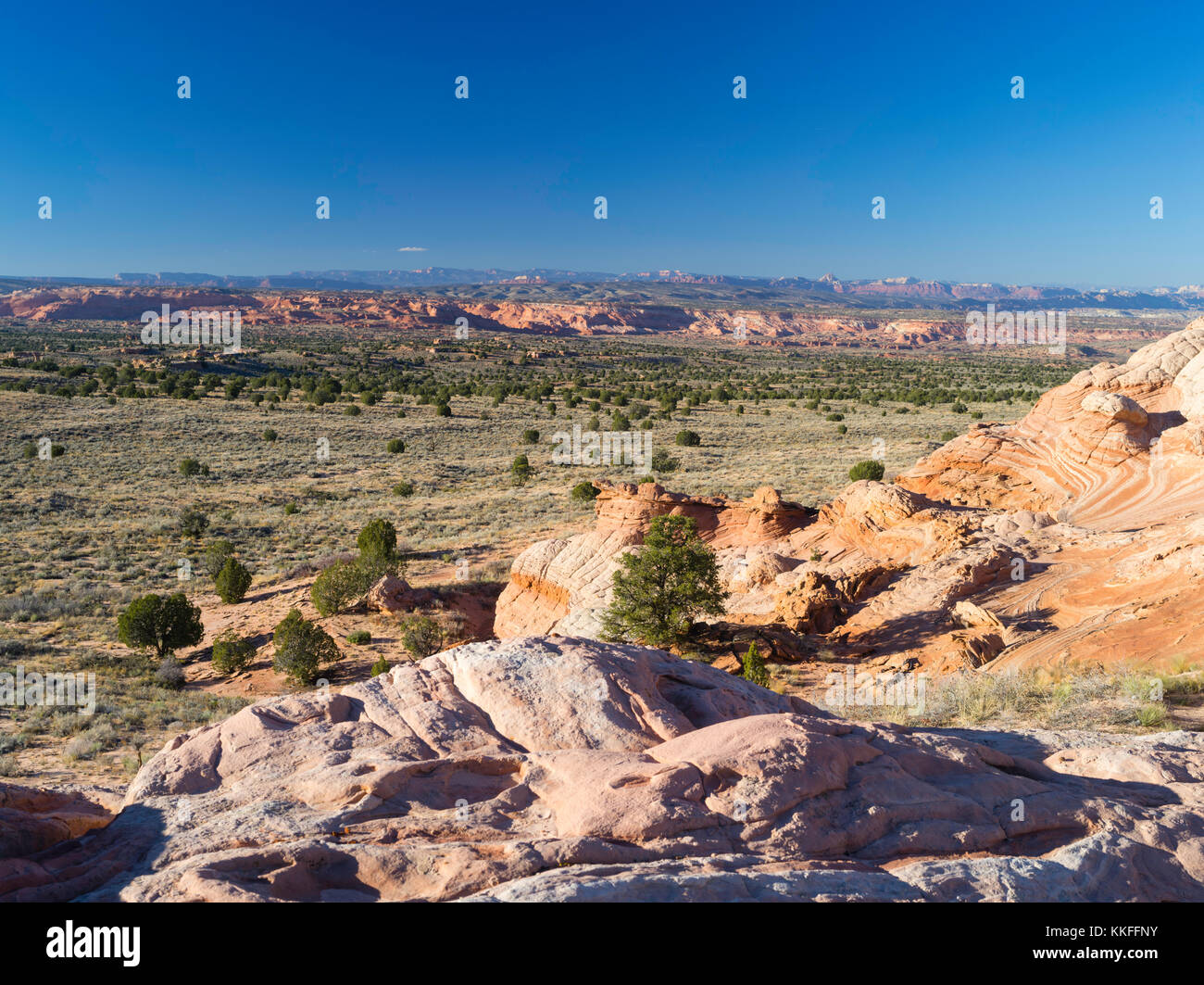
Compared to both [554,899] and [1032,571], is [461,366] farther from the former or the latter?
[554,899]

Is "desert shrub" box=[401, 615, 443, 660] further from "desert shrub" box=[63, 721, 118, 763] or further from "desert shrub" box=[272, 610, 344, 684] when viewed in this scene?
"desert shrub" box=[63, 721, 118, 763]

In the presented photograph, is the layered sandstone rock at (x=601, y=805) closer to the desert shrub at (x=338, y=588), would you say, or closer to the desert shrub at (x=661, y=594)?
the desert shrub at (x=661, y=594)

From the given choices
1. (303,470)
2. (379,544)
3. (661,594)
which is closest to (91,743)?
(661,594)

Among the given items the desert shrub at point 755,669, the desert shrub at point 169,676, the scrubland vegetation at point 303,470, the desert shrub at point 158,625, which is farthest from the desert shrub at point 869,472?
the desert shrub at point 169,676

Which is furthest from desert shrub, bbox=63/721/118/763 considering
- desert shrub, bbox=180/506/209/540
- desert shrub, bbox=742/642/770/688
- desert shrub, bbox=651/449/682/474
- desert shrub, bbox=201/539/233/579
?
desert shrub, bbox=651/449/682/474

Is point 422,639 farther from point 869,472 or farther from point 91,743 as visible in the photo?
point 869,472
